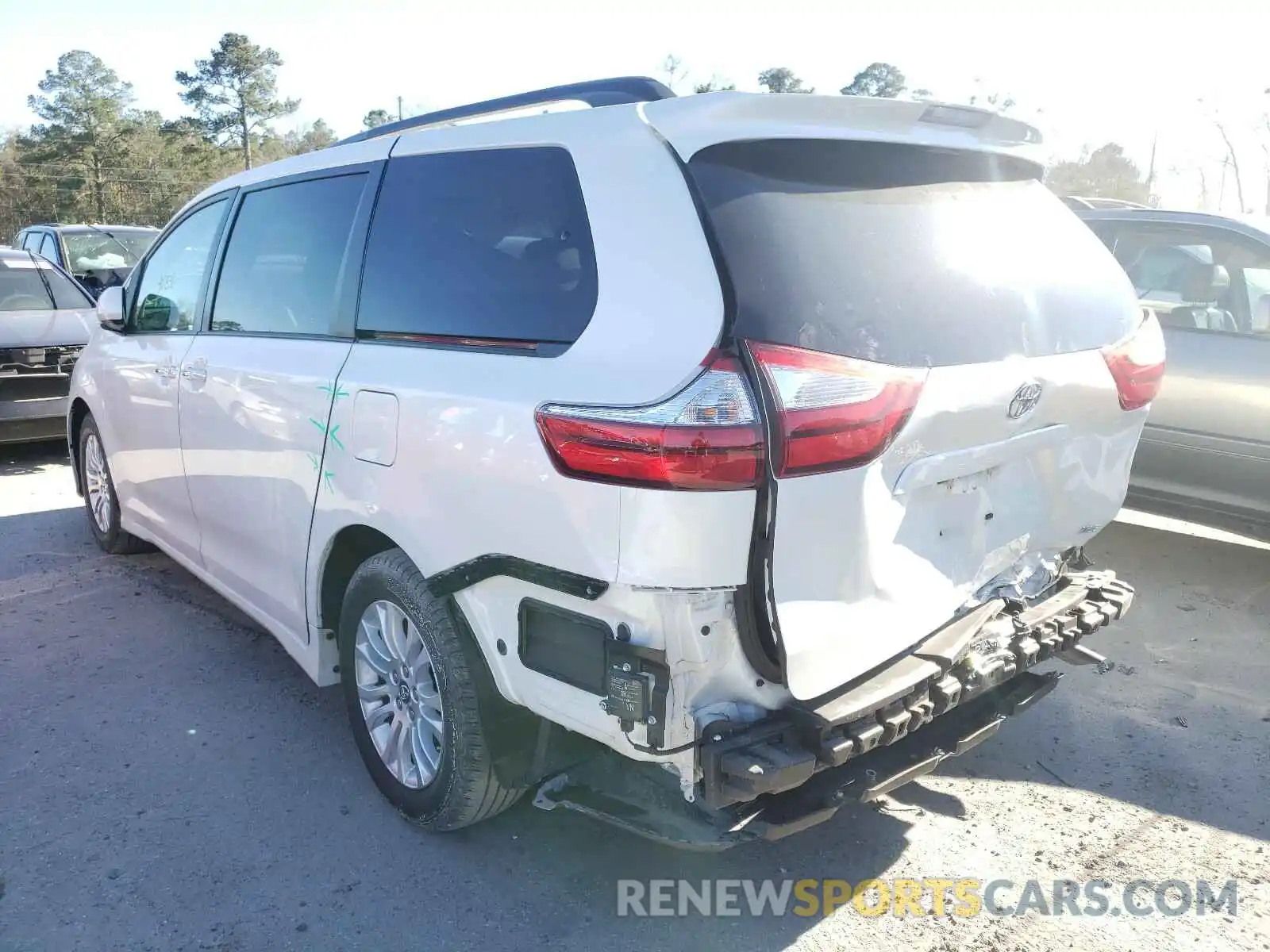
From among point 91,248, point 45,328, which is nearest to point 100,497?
point 45,328

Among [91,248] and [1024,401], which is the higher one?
[91,248]

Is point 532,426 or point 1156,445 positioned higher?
point 532,426

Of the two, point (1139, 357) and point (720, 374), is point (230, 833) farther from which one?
point (1139, 357)

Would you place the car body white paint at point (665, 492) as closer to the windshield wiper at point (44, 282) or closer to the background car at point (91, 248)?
the windshield wiper at point (44, 282)

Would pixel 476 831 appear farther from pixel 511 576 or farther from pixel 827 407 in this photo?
pixel 827 407

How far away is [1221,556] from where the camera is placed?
5.58 meters

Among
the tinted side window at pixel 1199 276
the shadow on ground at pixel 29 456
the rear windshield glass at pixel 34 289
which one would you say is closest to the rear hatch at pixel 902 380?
the tinted side window at pixel 1199 276

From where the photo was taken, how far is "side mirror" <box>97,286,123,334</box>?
4707mm

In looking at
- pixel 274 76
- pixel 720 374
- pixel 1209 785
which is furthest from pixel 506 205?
pixel 274 76

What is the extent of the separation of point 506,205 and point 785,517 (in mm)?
1193

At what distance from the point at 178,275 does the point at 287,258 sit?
1180 mm

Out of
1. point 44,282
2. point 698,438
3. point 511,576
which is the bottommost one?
point 511,576

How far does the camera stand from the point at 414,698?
294 centimetres

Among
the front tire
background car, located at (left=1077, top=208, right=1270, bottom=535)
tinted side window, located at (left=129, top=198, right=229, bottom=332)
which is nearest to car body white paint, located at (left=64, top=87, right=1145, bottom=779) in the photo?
the front tire
